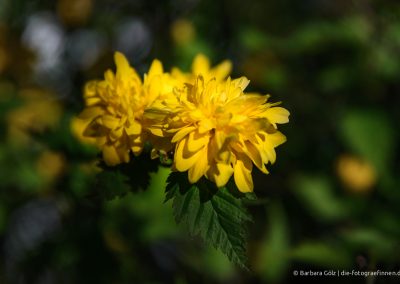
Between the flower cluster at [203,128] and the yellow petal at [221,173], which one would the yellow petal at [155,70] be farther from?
the yellow petal at [221,173]

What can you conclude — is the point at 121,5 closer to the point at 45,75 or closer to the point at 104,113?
the point at 45,75

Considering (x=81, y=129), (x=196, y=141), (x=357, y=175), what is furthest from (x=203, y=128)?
(x=357, y=175)

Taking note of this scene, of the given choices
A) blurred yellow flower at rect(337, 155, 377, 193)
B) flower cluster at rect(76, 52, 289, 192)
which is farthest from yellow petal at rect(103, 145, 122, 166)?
blurred yellow flower at rect(337, 155, 377, 193)

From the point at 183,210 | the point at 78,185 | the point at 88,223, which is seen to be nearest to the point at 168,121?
the point at 183,210

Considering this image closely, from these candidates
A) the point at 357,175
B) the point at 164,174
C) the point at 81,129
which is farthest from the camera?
the point at 357,175

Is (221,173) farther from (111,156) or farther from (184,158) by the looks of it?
(111,156)

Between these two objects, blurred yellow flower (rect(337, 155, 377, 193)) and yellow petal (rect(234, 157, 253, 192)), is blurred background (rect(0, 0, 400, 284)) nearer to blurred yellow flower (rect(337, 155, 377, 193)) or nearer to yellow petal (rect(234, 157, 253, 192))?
blurred yellow flower (rect(337, 155, 377, 193))
